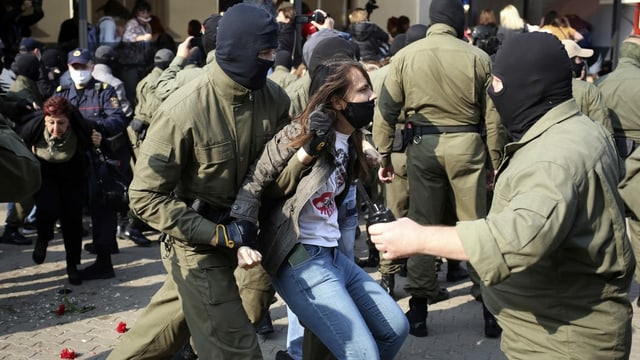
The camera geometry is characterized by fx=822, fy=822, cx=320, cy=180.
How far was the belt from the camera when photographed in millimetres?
5938

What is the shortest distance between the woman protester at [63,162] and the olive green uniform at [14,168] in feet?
10.8

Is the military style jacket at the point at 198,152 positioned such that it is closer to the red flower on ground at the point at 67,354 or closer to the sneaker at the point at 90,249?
the red flower on ground at the point at 67,354

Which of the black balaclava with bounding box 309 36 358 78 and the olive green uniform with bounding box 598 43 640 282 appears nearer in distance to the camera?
the black balaclava with bounding box 309 36 358 78

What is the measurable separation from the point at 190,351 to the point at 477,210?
231 centimetres

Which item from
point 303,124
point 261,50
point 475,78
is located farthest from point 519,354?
point 475,78

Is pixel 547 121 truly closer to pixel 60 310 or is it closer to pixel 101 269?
pixel 60 310

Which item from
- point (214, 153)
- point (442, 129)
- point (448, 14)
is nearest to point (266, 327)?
point (442, 129)

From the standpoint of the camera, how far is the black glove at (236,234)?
3.67 metres

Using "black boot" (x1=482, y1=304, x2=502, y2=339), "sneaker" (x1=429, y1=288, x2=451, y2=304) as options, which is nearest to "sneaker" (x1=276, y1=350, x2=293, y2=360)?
"black boot" (x1=482, y1=304, x2=502, y2=339)

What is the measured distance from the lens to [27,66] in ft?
27.4

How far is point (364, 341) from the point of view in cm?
372

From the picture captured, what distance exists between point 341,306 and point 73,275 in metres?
4.11

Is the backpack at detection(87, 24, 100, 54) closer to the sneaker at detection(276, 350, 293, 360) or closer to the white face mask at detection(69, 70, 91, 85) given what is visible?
the white face mask at detection(69, 70, 91, 85)

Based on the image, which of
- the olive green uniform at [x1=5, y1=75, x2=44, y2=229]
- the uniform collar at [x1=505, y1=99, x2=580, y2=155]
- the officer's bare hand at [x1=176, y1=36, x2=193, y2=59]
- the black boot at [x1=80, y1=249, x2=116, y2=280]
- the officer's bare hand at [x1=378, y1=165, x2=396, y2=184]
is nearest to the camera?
the uniform collar at [x1=505, y1=99, x2=580, y2=155]
